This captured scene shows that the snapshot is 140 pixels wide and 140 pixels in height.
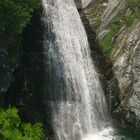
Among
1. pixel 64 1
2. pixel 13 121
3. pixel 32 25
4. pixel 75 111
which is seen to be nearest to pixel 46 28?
pixel 32 25

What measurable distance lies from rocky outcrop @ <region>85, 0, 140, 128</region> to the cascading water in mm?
1369

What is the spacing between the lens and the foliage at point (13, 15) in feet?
78.3

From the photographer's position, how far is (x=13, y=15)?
2430 cm

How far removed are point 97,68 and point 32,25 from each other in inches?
235

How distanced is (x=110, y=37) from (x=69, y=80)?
497 cm

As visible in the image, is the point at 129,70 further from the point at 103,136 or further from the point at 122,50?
the point at 103,136

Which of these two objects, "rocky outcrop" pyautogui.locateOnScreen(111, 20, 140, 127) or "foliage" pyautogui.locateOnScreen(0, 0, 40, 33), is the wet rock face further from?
"foliage" pyautogui.locateOnScreen(0, 0, 40, 33)

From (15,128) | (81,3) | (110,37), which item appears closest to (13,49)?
(15,128)

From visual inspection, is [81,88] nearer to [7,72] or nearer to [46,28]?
[46,28]

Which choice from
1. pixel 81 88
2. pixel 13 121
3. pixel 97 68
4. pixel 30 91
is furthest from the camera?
pixel 97 68

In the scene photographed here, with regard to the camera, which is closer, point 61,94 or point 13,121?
point 13,121

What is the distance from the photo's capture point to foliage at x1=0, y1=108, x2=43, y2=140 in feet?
77.4

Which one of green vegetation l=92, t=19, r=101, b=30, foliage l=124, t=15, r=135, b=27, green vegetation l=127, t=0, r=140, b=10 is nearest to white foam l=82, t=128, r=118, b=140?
foliage l=124, t=15, r=135, b=27

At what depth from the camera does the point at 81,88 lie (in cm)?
3022
